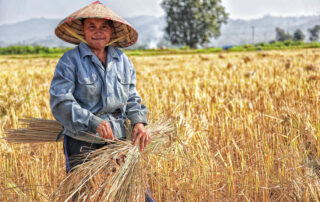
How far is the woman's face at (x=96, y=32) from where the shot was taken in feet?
5.02

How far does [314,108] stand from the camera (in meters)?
2.87

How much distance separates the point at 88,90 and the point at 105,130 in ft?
0.67

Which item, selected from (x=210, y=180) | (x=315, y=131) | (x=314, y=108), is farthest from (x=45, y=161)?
(x=314, y=108)

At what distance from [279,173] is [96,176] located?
0.91 metres

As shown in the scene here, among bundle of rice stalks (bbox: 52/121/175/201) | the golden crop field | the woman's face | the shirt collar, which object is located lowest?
the golden crop field

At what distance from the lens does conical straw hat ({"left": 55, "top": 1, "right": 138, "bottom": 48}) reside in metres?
1.49

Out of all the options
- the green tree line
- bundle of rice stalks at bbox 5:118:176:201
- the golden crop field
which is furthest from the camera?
the green tree line

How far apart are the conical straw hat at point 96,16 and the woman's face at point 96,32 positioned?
42mm

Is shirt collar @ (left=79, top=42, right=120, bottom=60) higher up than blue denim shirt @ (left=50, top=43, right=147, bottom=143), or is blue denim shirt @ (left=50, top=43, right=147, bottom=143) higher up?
shirt collar @ (left=79, top=42, right=120, bottom=60)

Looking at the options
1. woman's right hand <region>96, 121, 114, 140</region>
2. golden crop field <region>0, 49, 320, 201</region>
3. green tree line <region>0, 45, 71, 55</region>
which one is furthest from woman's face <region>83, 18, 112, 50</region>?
green tree line <region>0, 45, 71, 55</region>

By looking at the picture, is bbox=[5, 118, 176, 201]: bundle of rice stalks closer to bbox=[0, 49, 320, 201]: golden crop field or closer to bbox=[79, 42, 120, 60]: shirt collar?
bbox=[0, 49, 320, 201]: golden crop field

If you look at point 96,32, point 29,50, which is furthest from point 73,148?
point 29,50

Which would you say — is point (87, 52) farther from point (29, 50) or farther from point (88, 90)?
point (29, 50)

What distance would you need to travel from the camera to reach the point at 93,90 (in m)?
1.49
